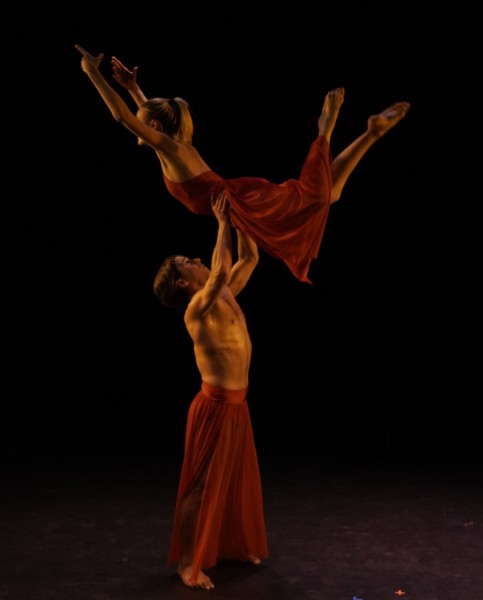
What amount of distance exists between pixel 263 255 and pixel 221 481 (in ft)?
9.01

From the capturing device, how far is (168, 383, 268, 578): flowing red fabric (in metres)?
3.42

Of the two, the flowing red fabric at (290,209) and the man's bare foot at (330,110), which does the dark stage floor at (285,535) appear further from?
the man's bare foot at (330,110)

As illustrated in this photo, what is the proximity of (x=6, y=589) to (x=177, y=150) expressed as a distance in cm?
174

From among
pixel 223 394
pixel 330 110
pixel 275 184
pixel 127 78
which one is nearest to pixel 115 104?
pixel 127 78

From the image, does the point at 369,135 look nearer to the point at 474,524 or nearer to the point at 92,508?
the point at 474,524

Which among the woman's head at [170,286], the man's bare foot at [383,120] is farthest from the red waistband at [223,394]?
the man's bare foot at [383,120]

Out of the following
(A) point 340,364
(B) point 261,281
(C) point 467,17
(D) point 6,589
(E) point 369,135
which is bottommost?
(D) point 6,589

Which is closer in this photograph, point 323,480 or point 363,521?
point 363,521

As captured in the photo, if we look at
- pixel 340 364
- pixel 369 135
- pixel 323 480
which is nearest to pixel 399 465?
pixel 323 480

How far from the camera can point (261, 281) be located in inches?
234

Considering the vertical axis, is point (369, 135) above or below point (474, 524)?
above

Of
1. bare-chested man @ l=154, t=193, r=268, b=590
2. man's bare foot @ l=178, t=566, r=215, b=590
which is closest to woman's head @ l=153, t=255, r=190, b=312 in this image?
bare-chested man @ l=154, t=193, r=268, b=590

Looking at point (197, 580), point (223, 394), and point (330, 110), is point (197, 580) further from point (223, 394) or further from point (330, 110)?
point (330, 110)

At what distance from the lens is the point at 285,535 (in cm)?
397
